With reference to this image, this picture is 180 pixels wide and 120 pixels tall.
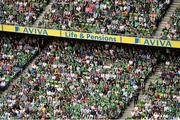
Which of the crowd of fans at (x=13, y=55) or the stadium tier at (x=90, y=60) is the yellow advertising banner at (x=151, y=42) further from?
the crowd of fans at (x=13, y=55)

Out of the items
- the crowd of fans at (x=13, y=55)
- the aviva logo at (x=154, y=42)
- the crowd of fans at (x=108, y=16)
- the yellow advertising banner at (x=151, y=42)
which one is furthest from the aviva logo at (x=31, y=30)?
the aviva logo at (x=154, y=42)

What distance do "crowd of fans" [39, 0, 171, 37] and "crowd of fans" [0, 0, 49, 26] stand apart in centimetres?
100

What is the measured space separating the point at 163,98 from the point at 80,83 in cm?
603

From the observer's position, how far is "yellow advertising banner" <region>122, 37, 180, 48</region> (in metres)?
47.5

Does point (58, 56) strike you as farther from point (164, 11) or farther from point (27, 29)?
point (164, 11)

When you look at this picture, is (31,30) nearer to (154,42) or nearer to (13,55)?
(13,55)

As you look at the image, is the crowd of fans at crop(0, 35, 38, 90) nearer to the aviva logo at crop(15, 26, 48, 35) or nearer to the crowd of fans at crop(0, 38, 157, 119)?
the crowd of fans at crop(0, 38, 157, 119)

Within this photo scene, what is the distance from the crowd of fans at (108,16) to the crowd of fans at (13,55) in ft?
7.12

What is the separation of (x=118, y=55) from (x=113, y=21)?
2359mm

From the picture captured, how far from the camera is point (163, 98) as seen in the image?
153 ft

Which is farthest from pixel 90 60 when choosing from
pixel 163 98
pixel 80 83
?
pixel 163 98

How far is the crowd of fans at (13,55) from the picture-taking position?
5191 cm

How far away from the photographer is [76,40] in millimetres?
52219

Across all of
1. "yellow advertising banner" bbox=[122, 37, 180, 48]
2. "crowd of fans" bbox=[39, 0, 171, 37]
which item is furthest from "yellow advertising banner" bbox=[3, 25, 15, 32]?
"yellow advertising banner" bbox=[122, 37, 180, 48]
